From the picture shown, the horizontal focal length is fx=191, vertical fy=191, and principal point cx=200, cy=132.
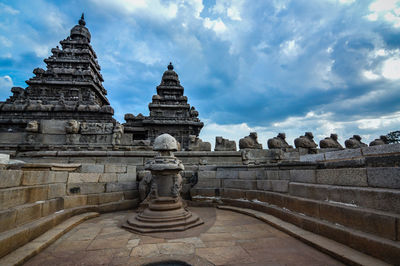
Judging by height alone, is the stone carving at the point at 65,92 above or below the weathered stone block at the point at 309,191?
above

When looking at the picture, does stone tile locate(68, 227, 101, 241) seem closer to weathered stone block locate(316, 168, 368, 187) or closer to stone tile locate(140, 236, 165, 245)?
stone tile locate(140, 236, 165, 245)

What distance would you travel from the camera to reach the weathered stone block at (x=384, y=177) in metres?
2.35

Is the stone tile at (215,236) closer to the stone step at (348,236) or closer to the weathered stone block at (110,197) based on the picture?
the stone step at (348,236)

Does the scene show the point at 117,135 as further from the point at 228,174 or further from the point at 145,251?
the point at 145,251

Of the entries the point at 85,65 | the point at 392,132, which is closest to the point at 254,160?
the point at 392,132

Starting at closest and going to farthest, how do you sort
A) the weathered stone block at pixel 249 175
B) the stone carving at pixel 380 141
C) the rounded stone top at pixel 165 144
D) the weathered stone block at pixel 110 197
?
1. the rounded stone top at pixel 165 144
2. the weathered stone block at pixel 110 197
3. the weathered stone block at pixel 249 175
4. the stone carving at pixel 380 141

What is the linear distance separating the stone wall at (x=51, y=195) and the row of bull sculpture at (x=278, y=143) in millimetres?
3907

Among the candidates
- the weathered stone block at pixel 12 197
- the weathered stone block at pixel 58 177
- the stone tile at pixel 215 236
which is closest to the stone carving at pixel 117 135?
the weathered stone block at pixel 58 177

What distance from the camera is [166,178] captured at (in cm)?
476

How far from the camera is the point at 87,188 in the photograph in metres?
5.30

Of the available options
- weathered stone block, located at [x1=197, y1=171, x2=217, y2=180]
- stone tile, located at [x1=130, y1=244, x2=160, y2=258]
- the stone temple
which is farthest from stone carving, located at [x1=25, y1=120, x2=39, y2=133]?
stone tile, located at [x1=130, y1=244, x2=160, y2=258]

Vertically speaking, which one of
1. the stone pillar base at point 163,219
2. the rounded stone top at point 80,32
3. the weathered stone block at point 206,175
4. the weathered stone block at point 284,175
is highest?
the rounded stone top at point 80,32

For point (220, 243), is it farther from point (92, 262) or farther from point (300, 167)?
point (300, 167)

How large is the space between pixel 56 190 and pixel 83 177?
0.95 m
